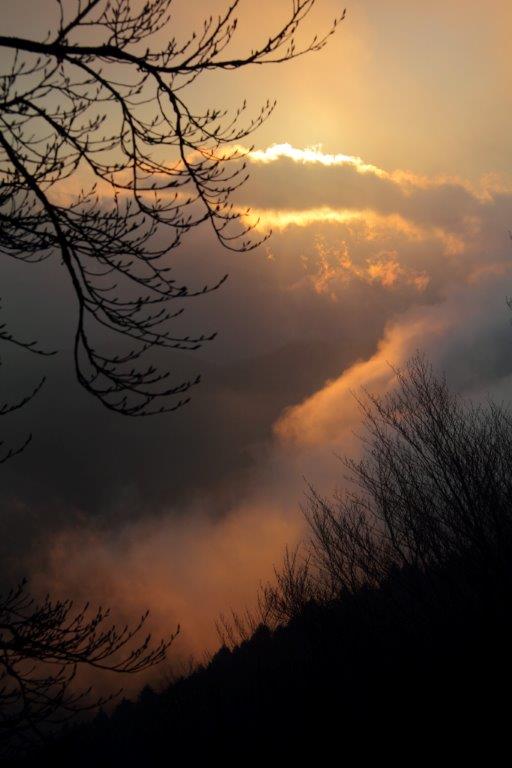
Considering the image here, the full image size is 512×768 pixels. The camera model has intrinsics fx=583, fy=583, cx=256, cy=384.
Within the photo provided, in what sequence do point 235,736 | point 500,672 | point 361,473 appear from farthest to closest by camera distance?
point 235,736, point 361,473, point 500,672

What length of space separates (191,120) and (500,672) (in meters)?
10.9

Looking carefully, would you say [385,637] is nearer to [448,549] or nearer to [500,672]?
[448,549]

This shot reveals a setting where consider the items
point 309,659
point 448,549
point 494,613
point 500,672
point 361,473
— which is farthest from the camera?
point 309,659

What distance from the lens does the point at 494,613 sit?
1295 cm

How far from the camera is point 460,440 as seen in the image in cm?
1577

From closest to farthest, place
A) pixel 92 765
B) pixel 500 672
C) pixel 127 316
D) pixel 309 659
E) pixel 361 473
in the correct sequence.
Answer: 1. pixel 127 316
2. pixel 500 672
3. pixel 361 473
4. pixel 309 659
5. pixel 92 765

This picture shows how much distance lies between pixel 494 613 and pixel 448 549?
2355 mm

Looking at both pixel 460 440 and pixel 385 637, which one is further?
pixel 385 637

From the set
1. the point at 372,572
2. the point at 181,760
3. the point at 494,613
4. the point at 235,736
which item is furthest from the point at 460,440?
the point at 181,760

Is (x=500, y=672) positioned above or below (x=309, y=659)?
below

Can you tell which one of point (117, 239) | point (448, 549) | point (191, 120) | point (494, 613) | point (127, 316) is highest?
point (191, 120)

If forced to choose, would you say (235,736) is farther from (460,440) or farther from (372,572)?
(460,440)

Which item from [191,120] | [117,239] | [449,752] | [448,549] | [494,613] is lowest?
[449,752]

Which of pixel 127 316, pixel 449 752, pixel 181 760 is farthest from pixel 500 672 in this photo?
pixel 181 760
